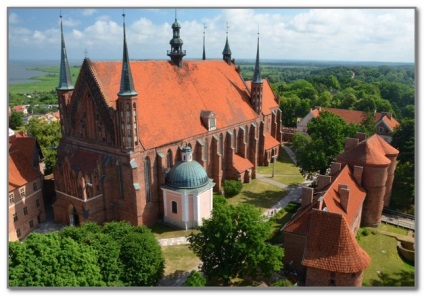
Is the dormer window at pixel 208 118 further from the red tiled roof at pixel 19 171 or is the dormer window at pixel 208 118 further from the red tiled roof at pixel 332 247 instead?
the red tiled roof at pixel 332 247

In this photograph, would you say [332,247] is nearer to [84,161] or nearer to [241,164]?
[241,164]

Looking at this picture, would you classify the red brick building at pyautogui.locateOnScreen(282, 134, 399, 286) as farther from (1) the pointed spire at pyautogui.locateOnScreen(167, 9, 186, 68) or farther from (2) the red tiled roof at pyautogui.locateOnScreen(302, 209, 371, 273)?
(1) the pointed spire at pyautogui.locateOnScreen(167, 9, 186, 68)

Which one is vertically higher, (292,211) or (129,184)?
(129,184)

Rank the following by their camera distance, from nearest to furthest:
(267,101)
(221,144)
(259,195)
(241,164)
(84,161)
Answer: (84,161) < (259,195) < (221,144) < (241,164) < (267,101)

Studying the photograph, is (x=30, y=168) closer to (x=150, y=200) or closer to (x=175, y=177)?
(x=150, y=200)

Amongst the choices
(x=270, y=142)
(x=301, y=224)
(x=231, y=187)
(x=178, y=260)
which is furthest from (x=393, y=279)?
(x=270, y=142)

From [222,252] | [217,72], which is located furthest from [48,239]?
[217,72]

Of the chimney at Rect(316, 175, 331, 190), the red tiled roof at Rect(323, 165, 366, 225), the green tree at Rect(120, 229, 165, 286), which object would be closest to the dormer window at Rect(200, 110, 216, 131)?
the chimney at Rect(316, 175, 331, 190)
